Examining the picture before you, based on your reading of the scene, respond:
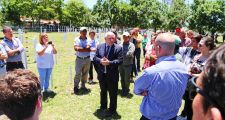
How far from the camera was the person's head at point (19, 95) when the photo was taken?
83.0 inches

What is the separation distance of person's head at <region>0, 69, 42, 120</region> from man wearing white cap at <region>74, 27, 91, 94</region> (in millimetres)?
7567

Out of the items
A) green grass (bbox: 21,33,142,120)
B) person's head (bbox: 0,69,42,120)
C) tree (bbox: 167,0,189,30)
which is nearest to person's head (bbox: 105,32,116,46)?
green grass (bbox: 21,33,142,120)

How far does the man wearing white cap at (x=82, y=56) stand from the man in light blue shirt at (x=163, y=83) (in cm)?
540

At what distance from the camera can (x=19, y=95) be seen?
210 cm

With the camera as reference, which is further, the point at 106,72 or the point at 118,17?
the point at 118,17

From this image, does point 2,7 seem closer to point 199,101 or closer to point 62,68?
point 62,68

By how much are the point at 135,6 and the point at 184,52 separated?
87000mm

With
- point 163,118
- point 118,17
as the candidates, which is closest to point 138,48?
point 163,118

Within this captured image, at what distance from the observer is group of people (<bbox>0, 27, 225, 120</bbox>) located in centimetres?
122

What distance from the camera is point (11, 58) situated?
844 centimetres

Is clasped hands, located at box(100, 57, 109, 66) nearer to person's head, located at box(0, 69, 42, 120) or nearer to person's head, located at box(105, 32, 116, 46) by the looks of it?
person's head, located at box(105, 32, 116, 46)

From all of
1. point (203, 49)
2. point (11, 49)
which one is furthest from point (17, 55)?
point (203, 49)

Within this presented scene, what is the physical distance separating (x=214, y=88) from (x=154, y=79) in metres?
3.24

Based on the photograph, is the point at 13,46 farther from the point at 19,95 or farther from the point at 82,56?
the point at 19,95
